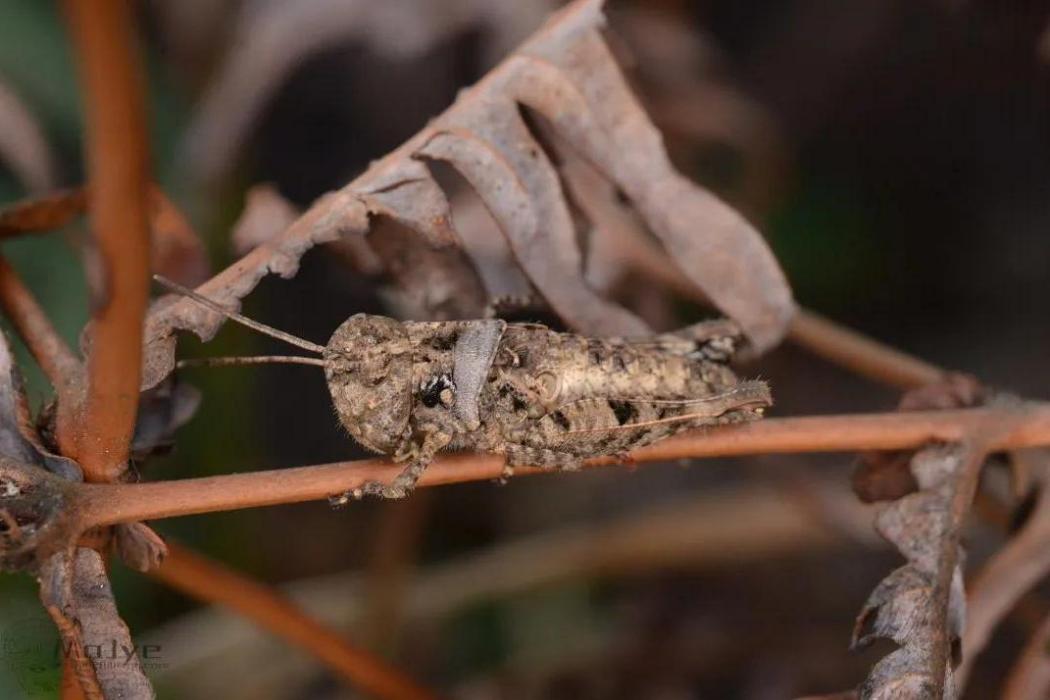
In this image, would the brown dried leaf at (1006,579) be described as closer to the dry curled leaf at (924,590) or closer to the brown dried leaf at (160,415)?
the dry curled leaf at (924,590)

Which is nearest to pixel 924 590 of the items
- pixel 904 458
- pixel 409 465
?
pixel 904 458

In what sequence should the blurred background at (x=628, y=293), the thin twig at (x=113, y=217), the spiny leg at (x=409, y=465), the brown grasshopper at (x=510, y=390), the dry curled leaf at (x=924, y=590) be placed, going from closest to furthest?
the thin twig at (x=113, y=217)
the dry curled leaf at (x=924, y=590)
the spiny leg at (x=409, y=465)
the brown grasshopper at (x=510, y=390)
the blurred background at (x=628, y=293)

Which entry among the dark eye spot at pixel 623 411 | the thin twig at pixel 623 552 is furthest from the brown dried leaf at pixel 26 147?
the dark eye spot at pixel 623 411

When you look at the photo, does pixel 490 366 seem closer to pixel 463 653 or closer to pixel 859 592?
pixel 463 653

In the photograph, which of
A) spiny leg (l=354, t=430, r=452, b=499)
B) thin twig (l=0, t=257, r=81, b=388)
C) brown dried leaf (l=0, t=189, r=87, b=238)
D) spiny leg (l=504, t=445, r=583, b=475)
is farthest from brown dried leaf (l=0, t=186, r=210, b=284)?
spiny leg (l=504, t=445, r=583, b=475)

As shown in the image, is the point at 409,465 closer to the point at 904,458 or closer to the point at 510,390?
the point at 510,390
